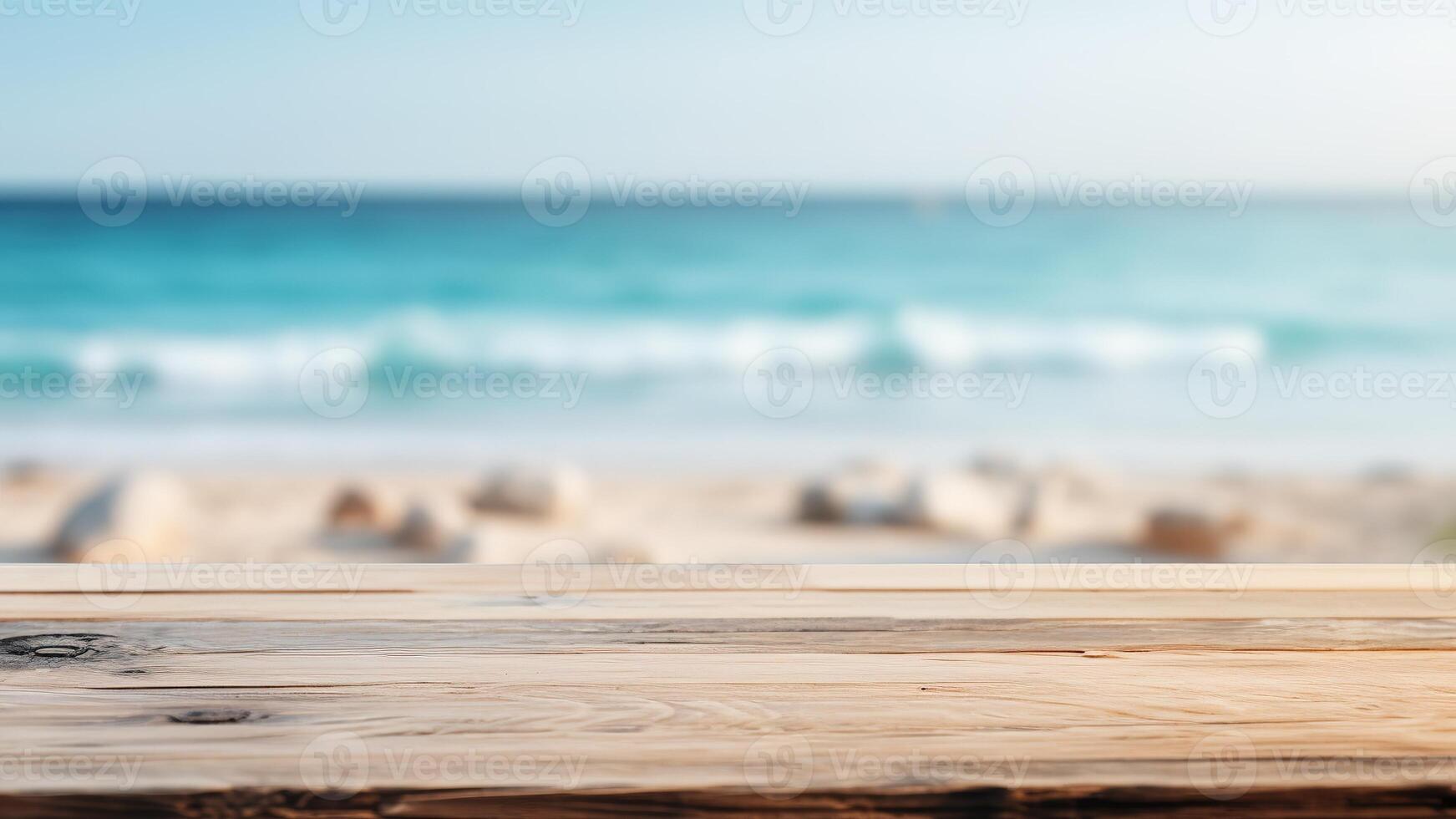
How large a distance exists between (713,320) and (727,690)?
6.20 metres

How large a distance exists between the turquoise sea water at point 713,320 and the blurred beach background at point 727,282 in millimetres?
38

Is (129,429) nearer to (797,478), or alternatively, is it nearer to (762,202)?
(797,478)

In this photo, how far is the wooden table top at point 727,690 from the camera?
0.76 meters

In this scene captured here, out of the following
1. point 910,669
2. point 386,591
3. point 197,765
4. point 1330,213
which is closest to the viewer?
point 197,765

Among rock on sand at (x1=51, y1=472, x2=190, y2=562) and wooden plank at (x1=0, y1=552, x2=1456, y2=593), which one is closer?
wooden plank at (x1=0, y1=552, x2=1456, y2=593)

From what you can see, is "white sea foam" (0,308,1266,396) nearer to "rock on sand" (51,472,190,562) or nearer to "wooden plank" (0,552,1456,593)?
"rock on sand" (51,472,190,562)

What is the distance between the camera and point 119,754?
2.59 feet

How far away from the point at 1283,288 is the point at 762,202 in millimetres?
3990

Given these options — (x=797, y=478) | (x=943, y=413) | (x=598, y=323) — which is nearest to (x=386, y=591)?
(x=797, y=478)

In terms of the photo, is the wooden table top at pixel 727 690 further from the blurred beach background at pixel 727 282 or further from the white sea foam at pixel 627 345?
the white sea foam at pixel 627 345

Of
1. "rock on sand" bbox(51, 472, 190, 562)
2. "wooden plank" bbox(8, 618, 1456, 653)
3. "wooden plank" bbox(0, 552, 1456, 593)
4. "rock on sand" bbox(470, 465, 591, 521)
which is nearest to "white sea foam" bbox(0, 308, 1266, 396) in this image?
"rock on sand" bbox(470, 465, 591, 521)

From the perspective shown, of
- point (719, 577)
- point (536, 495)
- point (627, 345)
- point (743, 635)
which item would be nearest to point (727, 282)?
point (627, 345)

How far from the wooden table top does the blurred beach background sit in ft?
4.94

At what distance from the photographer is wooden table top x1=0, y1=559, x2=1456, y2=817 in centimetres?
76
